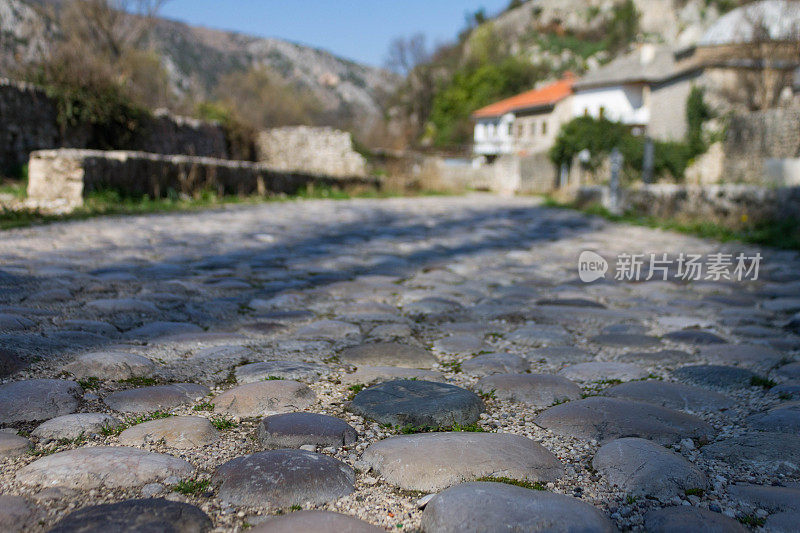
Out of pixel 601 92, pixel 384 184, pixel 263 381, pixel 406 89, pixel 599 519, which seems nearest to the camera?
pixel 599 519

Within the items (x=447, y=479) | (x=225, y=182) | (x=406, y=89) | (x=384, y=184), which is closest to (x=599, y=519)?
(x=447, y=479)

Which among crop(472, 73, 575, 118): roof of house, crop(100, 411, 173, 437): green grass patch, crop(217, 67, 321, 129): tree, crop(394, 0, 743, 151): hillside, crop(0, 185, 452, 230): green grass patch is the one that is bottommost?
crop(100, 411, 173, 437): green grass patch

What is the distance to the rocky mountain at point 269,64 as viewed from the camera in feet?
142

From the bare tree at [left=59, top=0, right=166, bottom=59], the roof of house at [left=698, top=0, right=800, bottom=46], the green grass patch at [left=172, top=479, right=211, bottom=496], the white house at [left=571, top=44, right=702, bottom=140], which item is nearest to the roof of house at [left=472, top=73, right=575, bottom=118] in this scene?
the white house at [left=571, top=44, right=702, bottom=140]

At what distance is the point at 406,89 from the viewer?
171ft

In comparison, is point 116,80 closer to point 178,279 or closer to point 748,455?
point 178,279

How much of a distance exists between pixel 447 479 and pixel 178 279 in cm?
246

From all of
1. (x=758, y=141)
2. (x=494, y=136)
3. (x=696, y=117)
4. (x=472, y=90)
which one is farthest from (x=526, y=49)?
(x=758, y=141)

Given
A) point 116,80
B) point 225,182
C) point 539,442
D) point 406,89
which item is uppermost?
point 406,89

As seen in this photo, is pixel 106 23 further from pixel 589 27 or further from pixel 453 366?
pixel 589 27

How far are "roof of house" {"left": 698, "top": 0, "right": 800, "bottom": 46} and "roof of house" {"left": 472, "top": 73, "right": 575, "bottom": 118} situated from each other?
9.79 meters

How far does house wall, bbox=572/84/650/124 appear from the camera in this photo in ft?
111

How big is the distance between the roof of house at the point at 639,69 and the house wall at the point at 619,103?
51 cm

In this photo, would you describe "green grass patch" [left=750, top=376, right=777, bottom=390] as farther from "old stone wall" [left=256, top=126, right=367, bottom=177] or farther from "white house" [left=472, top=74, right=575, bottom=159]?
"white house" [left=472, top=74, right=575, bottom=159]
